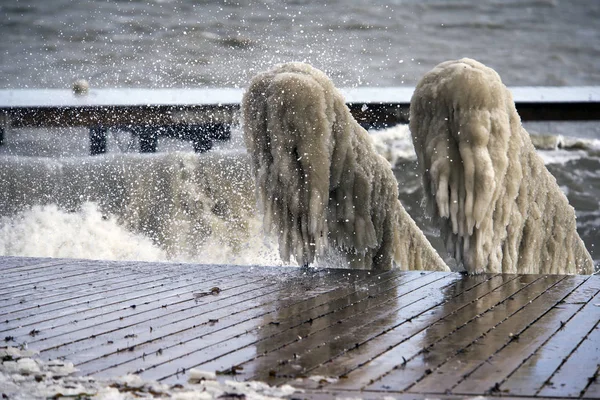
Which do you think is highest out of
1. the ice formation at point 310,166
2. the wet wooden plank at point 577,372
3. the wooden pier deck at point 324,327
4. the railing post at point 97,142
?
the ice formation at point 310,166

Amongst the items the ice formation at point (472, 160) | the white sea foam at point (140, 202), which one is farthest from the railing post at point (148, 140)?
the ice formation at point (472, 160)

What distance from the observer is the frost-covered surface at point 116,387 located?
2740mm

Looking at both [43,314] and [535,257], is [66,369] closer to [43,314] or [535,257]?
[43,314]

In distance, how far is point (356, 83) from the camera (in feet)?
81.5

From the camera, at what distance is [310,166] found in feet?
17.0

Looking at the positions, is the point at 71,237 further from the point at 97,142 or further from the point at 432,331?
the point at 432,331

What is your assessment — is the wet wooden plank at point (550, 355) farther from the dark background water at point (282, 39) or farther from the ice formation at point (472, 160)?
the dark background water at point (282, 39)

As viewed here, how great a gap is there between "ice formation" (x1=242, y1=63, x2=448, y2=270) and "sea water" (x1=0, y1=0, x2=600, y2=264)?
3.82 meters

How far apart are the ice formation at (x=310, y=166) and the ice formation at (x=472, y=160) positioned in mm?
449

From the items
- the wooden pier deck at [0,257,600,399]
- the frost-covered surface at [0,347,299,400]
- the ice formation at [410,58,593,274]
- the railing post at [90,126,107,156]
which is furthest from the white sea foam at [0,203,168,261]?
the frost-covered surface at [0,347,299,400]

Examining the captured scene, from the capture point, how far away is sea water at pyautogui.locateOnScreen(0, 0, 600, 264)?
406 inches

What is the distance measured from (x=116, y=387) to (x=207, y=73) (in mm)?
22438

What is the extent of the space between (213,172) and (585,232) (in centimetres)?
644

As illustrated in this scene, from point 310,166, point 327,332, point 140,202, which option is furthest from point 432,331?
point 140,202
